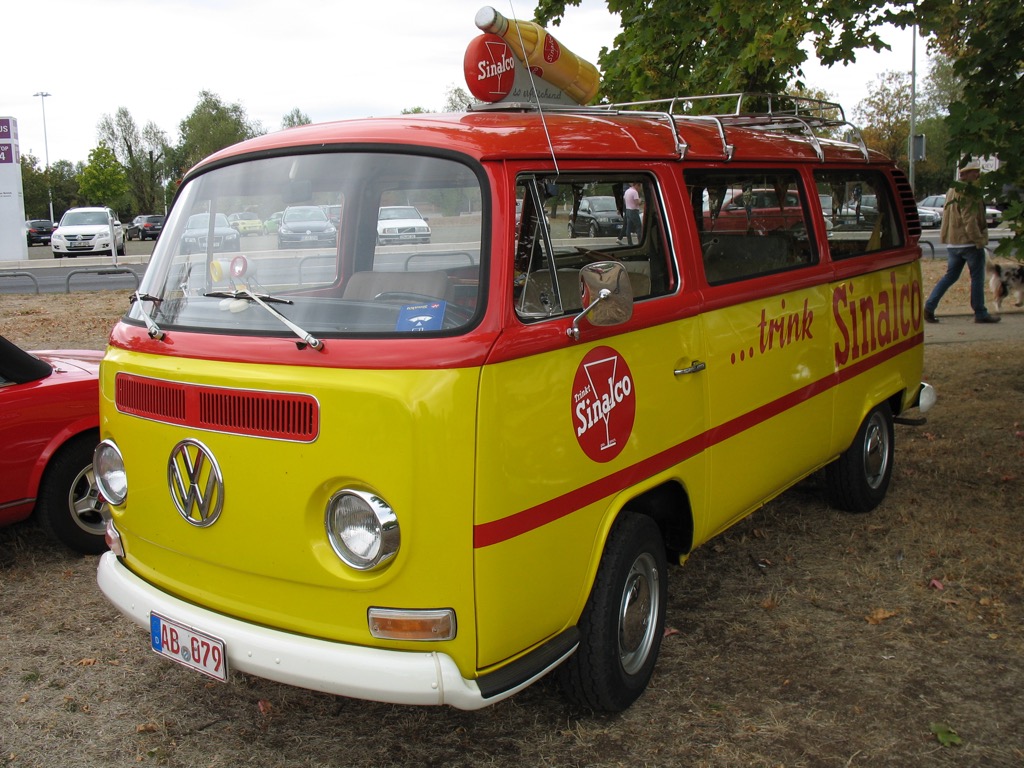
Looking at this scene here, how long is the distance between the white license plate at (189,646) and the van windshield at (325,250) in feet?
3.31

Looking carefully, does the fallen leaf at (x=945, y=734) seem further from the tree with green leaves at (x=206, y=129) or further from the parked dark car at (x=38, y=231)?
the tree with green leaves at (x=206, y=129)

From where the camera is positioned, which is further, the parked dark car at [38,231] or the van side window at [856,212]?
the parked dark car at [38,231]

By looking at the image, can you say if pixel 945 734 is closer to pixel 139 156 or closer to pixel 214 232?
pixel 214 232

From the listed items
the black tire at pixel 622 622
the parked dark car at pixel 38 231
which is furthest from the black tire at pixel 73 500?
the parked dark car at pixel 38 231

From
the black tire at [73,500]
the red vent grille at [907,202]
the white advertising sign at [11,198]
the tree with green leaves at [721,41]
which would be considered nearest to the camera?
the black tire at [73,500]

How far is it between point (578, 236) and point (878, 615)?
2.33 m

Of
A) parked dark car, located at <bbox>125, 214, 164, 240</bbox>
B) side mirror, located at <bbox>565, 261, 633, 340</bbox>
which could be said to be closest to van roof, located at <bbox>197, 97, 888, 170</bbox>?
side mirror, located at <bbox>565, 261, 633, 340</bbox>

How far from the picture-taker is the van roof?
321 cm

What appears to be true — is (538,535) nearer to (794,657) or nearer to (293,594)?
(293,594)

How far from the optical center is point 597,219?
3.88m

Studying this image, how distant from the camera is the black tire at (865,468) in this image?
18.6 feet

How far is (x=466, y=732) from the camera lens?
357cm

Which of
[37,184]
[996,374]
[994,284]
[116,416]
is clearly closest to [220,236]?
[116,416]

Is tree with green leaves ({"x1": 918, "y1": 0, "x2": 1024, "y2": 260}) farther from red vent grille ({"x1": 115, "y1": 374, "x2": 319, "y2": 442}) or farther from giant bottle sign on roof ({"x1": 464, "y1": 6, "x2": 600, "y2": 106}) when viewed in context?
red vent grille ({"x1": 115, "y1": 374, "x2": 319, "y2": 442})
